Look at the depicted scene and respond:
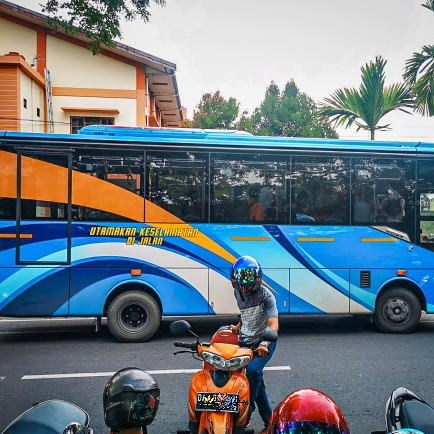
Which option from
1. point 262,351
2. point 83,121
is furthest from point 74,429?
point 83,121

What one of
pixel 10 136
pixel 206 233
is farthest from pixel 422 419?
pixel 10 136

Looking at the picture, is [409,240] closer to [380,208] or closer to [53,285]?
[380,208]

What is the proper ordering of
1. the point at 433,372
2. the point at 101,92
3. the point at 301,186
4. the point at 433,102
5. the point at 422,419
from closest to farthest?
the point at 422,419, the point at 433,372, the point at 301,186, the point at 433,102, the point at 101,92

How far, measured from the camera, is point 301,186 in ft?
28.3

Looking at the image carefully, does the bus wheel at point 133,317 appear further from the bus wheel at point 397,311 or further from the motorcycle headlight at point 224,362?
the motorcycle headlight at point 224,362

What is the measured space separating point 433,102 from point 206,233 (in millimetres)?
8624

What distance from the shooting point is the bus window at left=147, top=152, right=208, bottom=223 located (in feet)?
27.2

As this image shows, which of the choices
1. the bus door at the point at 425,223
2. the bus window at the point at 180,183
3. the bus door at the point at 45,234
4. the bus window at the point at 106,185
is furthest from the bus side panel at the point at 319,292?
the bus door at the point at 45,234

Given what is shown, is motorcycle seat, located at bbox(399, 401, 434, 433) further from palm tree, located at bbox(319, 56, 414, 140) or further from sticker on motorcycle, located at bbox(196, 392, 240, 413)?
palm tree, located at bbox(319, 56, 414, 140)

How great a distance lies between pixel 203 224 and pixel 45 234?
2486 mm

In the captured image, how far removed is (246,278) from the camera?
4.36 metres

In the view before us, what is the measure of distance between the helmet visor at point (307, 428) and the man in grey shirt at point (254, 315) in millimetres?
2224

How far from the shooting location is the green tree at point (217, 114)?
158 ft

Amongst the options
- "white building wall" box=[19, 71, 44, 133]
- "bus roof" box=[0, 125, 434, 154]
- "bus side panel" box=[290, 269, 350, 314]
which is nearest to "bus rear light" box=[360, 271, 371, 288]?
"bus side panel" box=[290, 269, 350, 314]
